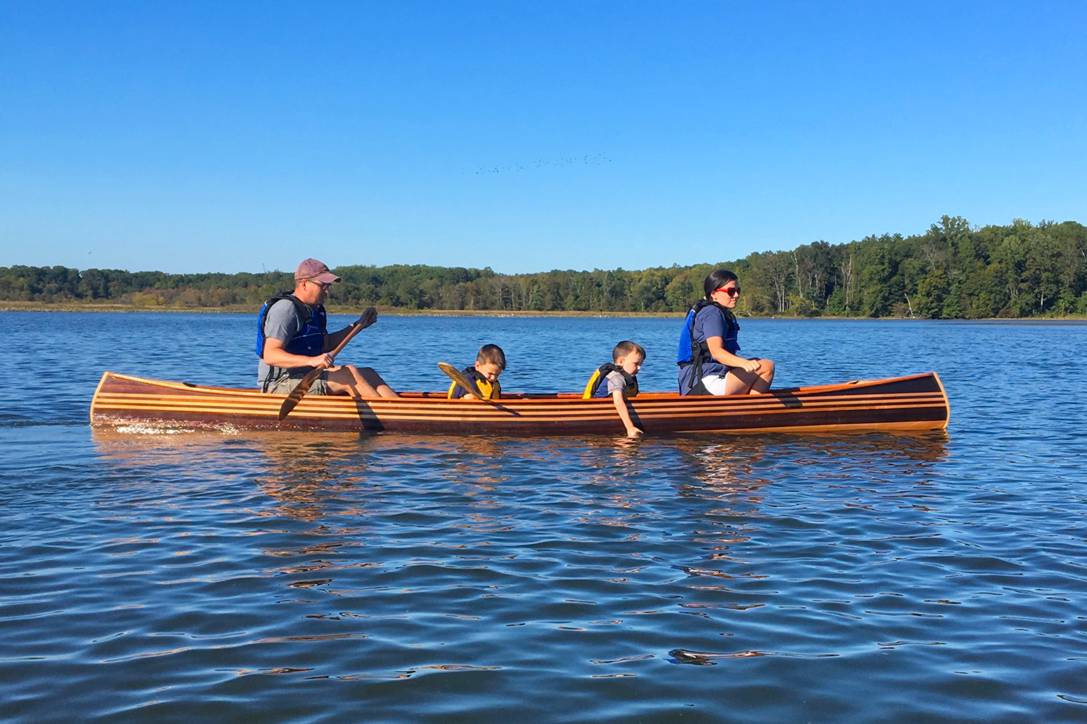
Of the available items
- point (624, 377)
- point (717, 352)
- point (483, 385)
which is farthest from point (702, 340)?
point (483, 385)

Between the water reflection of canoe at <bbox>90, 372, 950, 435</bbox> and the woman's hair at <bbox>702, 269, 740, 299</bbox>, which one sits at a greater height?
the woman's hair at <bbox>702, 269, 740, 299</bbox>

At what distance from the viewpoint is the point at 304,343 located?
10734 millimetres

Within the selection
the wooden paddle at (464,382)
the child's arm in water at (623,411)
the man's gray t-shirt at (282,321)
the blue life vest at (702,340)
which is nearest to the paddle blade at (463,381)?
the wooden paddle at (464,382)

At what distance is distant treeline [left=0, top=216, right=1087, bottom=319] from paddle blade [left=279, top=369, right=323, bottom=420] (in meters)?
106

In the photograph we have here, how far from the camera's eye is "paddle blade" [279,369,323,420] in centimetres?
1084

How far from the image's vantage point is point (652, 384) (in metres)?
20.3

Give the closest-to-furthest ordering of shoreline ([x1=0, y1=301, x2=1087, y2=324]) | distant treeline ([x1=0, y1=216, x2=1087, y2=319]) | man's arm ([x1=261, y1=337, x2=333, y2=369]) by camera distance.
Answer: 1. man's arm ([x1=261, y1=337, x2=333, y2=369])
2. distant treeline ([x1=0, y1=216, x2=1087, y2=319])
3. shoreline ([x1=0, y1=301, x2=1087, y2=324])

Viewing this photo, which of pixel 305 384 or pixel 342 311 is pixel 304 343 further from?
pixel 342 311

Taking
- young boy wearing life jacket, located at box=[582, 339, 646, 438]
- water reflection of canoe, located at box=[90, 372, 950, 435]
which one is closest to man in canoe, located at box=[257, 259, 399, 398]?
water reflection of canoe, located at box=[90, 372, 950, 435]

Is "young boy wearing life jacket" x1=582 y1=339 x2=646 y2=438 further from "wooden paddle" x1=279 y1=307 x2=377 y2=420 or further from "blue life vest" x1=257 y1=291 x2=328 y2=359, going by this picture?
"blue life vest" x1=257 y1=291 x2=328 y2=359

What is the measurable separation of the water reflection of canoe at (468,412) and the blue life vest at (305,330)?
0.62 m

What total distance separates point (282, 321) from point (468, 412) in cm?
Answer: 238

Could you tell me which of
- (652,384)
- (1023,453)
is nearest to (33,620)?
(1023,453)

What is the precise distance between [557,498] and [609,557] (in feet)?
6.15
